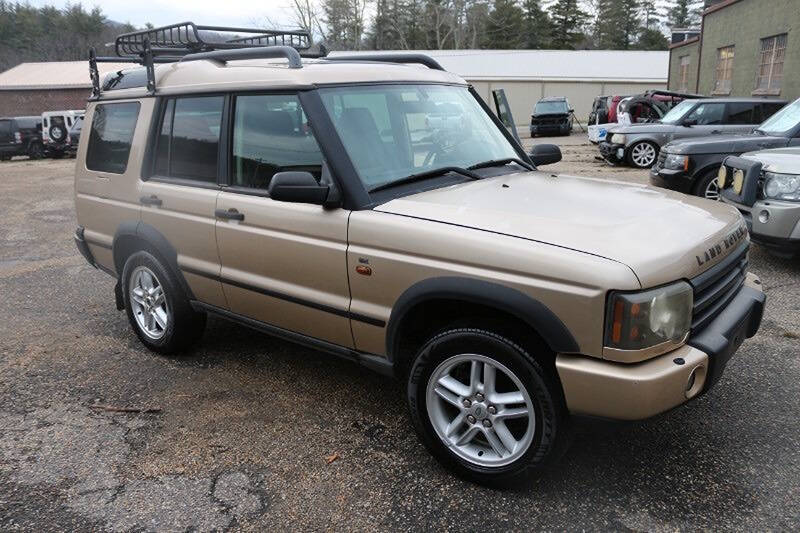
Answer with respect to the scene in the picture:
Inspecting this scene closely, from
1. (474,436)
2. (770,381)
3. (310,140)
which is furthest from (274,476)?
(770,381)

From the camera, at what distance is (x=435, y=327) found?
2.99 metres

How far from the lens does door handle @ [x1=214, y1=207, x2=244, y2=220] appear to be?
3.53 metres

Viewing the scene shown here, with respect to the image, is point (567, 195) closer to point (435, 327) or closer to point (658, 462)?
point (435, 327)

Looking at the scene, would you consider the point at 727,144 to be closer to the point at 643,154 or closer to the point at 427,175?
the point at 643,154

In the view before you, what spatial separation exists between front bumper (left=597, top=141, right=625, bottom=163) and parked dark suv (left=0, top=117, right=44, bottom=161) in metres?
22.7

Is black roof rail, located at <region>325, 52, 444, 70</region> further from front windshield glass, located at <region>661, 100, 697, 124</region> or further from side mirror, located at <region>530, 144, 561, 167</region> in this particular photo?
front windshield glass, located at <region>661, 100, 697, 124</region>

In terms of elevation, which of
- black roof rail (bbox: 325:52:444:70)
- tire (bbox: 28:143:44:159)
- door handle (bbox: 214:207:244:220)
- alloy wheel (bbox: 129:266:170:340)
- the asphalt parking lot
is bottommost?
tire (bbox: 28:143:44:159)

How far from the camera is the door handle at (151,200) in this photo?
4.05 metres

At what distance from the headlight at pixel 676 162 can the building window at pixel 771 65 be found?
11.7 metres

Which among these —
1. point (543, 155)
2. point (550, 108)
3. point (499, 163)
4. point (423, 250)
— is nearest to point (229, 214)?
point (423, 250)

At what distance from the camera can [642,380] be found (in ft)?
7.57

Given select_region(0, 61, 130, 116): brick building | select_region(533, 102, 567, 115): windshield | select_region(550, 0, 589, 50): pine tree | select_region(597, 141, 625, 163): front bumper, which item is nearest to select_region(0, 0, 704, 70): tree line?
select_region(550, 0, 589, 50): pine tree

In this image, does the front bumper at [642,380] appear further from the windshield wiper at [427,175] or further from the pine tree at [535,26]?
the pine tree at [535,26]

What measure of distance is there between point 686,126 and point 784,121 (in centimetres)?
522
